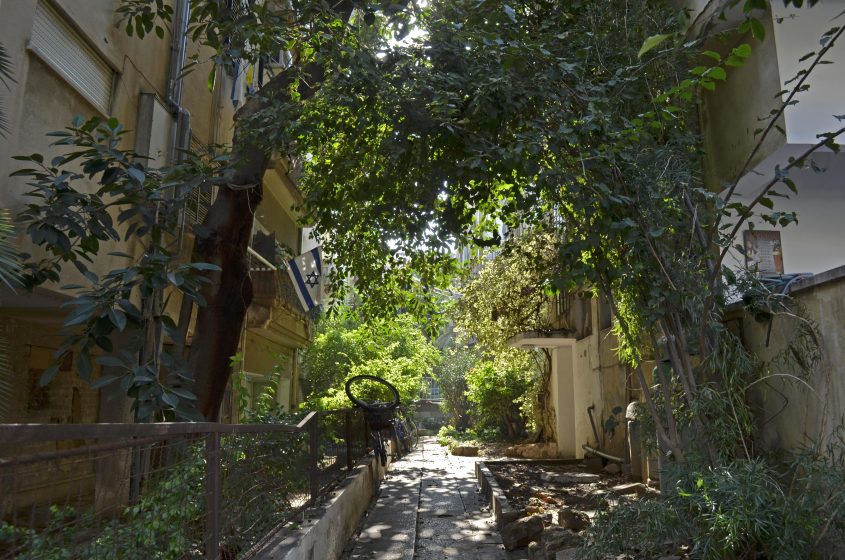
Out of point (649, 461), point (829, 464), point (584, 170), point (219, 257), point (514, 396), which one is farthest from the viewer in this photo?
point (514, 396)

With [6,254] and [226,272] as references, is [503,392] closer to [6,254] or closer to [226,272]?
[226,272]

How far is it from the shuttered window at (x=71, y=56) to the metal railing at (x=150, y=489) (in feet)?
13.1

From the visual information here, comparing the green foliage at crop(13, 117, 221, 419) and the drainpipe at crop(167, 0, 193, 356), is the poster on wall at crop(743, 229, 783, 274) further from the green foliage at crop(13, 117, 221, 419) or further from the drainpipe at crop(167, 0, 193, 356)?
the drainpipe at crop(167, 0, 193, 356)

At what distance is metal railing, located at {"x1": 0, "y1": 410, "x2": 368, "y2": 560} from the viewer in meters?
2.40

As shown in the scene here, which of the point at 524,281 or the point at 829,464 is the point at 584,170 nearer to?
the point at 829,464

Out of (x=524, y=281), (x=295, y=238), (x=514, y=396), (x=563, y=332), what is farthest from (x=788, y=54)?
(x=514, y=396)

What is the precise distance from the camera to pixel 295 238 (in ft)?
61.4

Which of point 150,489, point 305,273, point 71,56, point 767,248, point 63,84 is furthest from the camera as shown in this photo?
point 305,273

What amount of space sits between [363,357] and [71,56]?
1350 centimetres

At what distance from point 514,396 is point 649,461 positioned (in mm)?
12773

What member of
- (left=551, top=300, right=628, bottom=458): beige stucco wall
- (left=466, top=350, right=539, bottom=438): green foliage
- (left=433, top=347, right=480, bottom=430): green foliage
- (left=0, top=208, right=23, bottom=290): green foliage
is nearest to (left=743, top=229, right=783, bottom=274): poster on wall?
(left=551, top=300, right=628, bottom=458): beige stucco wall

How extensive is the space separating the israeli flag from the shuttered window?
378 centimetres

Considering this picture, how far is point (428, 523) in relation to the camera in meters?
9.05

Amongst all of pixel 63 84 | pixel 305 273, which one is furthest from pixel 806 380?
pixel 305 273
